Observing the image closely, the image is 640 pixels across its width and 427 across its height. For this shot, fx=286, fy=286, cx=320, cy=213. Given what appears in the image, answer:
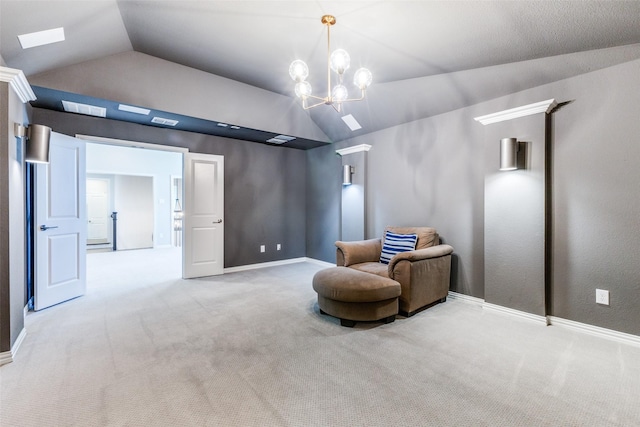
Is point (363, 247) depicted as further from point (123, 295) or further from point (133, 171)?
point (133, 171)

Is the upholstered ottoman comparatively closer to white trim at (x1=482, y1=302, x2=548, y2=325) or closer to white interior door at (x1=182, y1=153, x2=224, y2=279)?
white trim at (x1=482, y1=302, x2=548, y2=325)

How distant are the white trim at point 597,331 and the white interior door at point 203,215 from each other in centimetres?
464

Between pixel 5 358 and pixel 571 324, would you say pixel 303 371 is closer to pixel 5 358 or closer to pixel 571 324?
pixel 5 358

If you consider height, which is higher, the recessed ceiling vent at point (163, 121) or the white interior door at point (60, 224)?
the recessed ceiling vent at point (163, 121)

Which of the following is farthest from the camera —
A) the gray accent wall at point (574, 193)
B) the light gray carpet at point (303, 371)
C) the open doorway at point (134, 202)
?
the open doorway at point (134, 202)

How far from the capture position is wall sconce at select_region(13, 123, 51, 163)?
267 centimetres

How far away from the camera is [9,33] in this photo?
2242 millimetres

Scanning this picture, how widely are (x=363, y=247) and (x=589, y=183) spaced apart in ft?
7.86

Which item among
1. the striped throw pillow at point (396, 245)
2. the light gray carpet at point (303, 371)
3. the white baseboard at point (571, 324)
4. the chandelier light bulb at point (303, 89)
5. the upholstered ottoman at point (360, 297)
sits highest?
the chandelier light bulb at point (303, 89)

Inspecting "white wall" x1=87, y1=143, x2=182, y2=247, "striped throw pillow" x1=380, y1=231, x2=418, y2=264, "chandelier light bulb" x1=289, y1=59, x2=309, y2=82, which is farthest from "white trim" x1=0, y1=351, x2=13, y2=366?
"white wall" x1=87, y1=143, x2=182, y2=247

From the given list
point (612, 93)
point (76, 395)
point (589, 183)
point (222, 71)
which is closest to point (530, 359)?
point (589, 183)

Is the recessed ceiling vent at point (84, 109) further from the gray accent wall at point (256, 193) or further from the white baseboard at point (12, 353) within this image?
the white baseboard at point (12, 353)

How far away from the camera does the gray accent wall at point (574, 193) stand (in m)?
2.51

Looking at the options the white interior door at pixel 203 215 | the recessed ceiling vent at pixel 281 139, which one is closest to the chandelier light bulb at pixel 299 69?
the recessed ceiling vent at pixel 281 139
